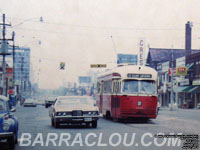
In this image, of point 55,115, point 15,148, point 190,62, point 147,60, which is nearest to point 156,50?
point 147,60

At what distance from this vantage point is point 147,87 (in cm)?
2623

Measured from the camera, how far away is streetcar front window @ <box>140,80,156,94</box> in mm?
26141

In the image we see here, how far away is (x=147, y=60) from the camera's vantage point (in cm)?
9519

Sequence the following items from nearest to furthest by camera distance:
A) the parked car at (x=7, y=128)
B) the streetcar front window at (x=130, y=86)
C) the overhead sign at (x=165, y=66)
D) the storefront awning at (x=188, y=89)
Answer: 1. the parked car at (x=7, y=128)
2. the streetcar front window at (x=130, y=86)
3. the storefront awning at (x=188, y=89)
4. the overhead sign at (x=165, y=66)

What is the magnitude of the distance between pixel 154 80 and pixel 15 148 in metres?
14.5

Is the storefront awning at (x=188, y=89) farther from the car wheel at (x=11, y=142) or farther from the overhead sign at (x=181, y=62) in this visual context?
the car wheel at (x=11, y=142)

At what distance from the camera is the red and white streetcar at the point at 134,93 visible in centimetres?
2584

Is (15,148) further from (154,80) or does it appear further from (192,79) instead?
(192,79)

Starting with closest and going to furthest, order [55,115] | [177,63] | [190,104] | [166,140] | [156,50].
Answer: [166,140] → [55,115] → [190,104] → [177,63] → [156,50]

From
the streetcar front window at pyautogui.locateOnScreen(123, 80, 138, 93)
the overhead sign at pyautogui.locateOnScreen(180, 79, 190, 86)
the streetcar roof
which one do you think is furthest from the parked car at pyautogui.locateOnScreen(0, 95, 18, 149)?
the overhead sign at pyautogui.locateOnScreen(180, 79, 190, 86)

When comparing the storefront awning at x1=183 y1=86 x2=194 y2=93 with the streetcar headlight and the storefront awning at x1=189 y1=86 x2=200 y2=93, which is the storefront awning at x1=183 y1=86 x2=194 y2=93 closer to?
the storefront awning at x1=189 y1=86 x2=200 y2=93

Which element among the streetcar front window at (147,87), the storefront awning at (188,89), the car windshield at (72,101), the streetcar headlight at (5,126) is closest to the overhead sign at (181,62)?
the storefront awning at (188,89)

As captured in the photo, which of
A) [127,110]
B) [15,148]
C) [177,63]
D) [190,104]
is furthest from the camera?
[177,63]

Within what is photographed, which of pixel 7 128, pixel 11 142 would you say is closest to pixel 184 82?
pixel 11 142
